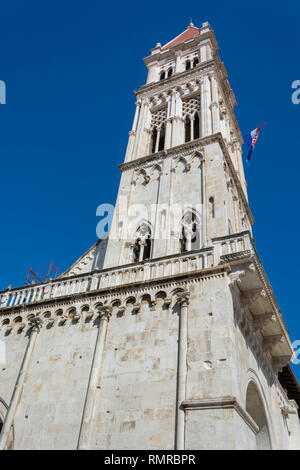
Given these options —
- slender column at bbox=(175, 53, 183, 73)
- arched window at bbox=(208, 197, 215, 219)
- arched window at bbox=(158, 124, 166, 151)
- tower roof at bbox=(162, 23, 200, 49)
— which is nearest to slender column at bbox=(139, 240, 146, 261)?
arched window at bbox=(208, 197, 215, 219)

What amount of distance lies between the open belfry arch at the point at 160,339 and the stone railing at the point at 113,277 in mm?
51

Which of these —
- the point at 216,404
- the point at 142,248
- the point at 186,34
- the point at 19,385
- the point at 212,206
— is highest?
the point at 186,34

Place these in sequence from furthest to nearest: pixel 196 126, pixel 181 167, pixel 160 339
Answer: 1. pixel 196 126
2. pixel 181 167
3. pixel 160 339

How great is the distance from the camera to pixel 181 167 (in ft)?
68.2

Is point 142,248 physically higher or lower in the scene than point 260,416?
higher

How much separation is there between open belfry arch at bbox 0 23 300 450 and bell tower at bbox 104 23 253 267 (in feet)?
0.33

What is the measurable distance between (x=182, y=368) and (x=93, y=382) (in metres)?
2.94

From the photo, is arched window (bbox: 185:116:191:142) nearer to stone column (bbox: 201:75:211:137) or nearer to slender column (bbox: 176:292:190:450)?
stone column (bbox: 201:75:211:137)

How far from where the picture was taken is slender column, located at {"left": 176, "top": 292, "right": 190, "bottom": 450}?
9992 millimetres

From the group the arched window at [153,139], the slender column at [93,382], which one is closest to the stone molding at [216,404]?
the slender column at [93,382]

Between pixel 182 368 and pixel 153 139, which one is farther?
pixel 153 139

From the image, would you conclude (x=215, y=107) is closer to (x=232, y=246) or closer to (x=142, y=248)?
(x=142, y=248)

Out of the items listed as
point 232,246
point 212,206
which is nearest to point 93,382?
point 232,246
